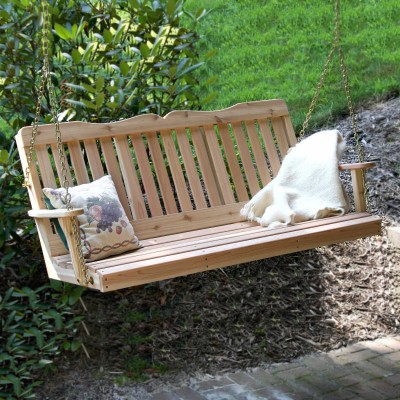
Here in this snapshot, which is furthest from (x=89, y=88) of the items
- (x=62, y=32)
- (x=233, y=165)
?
(x=233, y=165)

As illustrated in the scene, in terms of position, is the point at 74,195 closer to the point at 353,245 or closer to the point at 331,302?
the point at 331,302

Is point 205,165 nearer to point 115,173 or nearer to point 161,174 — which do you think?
point 161,174

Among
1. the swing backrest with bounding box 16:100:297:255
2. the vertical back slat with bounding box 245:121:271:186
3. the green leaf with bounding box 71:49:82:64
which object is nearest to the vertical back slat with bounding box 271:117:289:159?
the swing backrest with bounding box 16:100:297:255

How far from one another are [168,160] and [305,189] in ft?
2.48

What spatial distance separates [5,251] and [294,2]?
4.53 metres

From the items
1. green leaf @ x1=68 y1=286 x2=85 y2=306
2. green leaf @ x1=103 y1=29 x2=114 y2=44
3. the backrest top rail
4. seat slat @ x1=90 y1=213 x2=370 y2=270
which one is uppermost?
green leaf @ x1=103 y1=29 x2=114 y2=44

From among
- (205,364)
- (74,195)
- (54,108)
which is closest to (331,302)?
(205,364)

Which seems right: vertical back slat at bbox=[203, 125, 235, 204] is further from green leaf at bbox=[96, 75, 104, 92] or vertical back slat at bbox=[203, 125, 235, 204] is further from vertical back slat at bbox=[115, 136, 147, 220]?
green leaf at bbox=[96, 75, 104, 92]

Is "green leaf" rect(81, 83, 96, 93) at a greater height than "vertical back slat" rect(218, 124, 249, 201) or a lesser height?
greater

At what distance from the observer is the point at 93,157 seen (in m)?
3.72

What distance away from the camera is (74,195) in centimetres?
342

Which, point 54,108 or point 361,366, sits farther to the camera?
point 361,366

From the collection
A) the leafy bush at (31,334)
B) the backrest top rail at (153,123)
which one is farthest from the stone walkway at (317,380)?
the backrest top rail at (153,123)

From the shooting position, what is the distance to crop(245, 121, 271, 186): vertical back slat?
4188 millimetres
